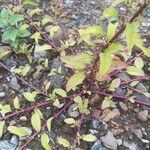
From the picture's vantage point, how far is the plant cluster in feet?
7.04

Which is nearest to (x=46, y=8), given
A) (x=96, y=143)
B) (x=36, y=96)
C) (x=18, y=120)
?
(x=36, y=96)

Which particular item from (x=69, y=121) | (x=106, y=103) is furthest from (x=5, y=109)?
(x=106, y=103)

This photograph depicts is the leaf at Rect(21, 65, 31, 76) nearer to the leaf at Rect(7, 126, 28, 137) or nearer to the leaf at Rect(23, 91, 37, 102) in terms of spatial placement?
the leaf at Rect(23, 91, 37, 102)

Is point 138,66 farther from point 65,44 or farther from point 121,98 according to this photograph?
point 65,44

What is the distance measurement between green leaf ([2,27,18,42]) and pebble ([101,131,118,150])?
945 mm

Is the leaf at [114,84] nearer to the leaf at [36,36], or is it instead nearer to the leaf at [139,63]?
the leaf at [139,63]

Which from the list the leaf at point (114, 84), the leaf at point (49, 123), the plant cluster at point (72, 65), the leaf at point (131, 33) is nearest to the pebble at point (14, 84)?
the plant cluster at point (72, 65)

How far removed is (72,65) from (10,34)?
0.68 m

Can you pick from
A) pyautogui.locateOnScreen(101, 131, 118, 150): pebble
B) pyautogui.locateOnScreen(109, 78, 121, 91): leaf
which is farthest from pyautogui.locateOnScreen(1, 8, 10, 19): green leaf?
pyautogui.locateOnScreen(101, 131, 118, 150): pebble

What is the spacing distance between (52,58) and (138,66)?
62 cm

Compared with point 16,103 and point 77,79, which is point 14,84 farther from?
point 77,79

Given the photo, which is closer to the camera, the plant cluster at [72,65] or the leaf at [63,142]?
the plant cluster at [72,65]

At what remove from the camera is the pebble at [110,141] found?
2.33 metres

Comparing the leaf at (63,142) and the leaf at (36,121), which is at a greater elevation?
the leaf at (36,121)
